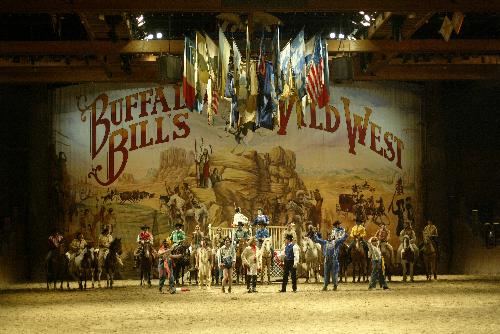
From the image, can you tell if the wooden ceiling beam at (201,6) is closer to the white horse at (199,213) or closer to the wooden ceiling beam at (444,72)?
the wooden ceiling beam at (444,72)

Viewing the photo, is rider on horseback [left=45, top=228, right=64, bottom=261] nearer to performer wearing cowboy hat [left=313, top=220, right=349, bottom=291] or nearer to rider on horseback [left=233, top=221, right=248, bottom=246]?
rider on horseback [left=233, top=221, right=248, bottom=246]

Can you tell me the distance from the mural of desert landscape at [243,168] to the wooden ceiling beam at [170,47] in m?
0.04

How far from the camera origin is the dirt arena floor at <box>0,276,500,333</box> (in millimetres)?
12305

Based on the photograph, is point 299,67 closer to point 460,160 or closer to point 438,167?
point 438,167

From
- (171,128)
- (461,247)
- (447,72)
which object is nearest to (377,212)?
(461,247)

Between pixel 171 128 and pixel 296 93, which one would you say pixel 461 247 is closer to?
pixel 171 128

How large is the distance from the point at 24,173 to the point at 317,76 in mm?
14918

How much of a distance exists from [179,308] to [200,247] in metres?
4.88

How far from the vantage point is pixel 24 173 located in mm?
28031

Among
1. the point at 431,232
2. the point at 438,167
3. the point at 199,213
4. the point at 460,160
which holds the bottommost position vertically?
the point at 431,232

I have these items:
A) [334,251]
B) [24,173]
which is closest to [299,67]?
[334,251]

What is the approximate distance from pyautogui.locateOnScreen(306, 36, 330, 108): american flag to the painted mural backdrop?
1009 centimetres

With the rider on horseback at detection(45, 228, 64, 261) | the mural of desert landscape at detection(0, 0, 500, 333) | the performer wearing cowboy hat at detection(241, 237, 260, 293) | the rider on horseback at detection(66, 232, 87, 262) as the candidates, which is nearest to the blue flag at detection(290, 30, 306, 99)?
the mural of desert landscape at detection(0, 0, 500, 333)

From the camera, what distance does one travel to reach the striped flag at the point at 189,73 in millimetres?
16078
